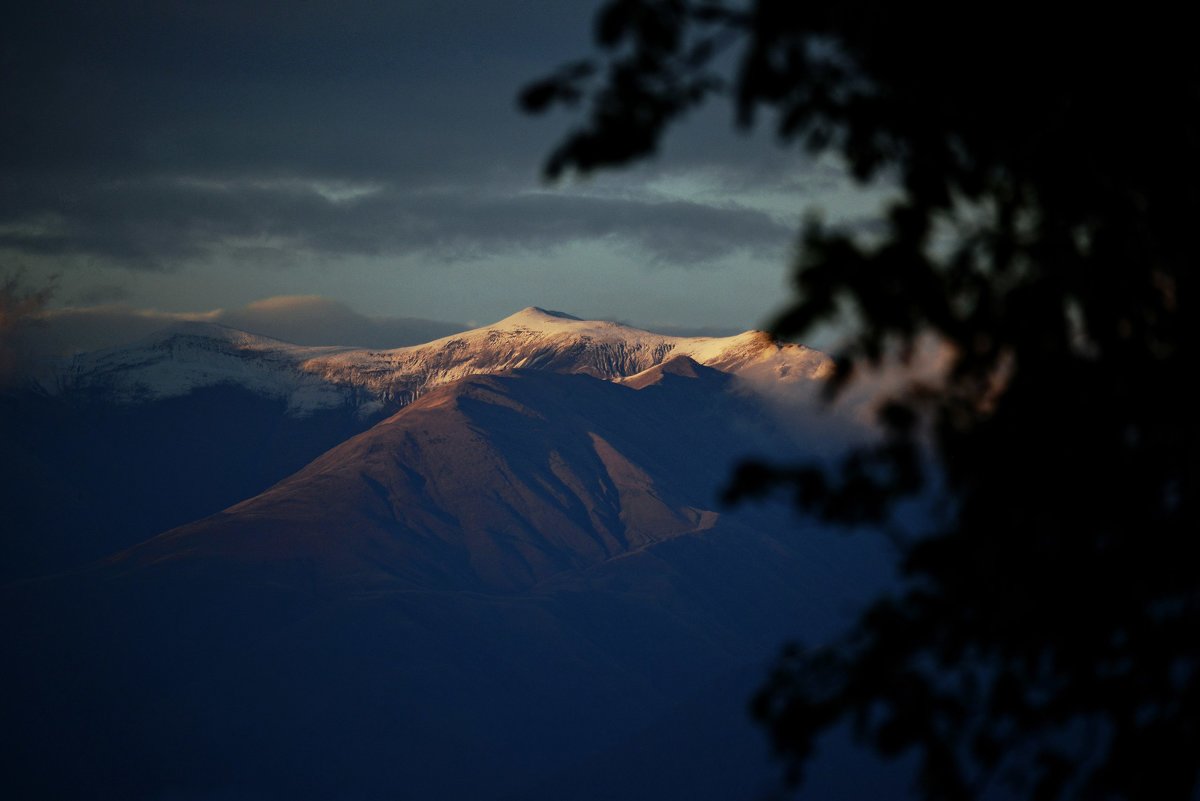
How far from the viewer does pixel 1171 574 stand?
7.19 meters

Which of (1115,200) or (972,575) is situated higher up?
(1115,200)

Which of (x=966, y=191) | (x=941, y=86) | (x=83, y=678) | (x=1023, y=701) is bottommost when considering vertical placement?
(x=83, y=678)

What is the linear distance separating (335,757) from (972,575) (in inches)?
7416

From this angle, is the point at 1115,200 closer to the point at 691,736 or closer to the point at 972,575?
the point at 972,575

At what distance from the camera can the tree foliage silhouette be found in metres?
6.96

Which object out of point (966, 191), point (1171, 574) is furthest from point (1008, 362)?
point (1171, 574)

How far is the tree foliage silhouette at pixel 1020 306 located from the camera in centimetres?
696

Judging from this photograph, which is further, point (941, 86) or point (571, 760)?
Result: point (571, 760)

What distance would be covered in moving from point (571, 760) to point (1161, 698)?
193368 millimetres

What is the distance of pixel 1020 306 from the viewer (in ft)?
22.7

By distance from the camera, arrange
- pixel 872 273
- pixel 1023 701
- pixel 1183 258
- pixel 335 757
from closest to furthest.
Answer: pixel 872 273 → pixel 1183 258 → pixel 1023 701 → pixel 335 757

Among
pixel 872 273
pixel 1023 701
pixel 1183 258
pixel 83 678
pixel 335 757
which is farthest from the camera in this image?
pixel 83 678

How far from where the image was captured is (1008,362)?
720 cm

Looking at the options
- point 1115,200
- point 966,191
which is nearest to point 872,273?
point 966,191
